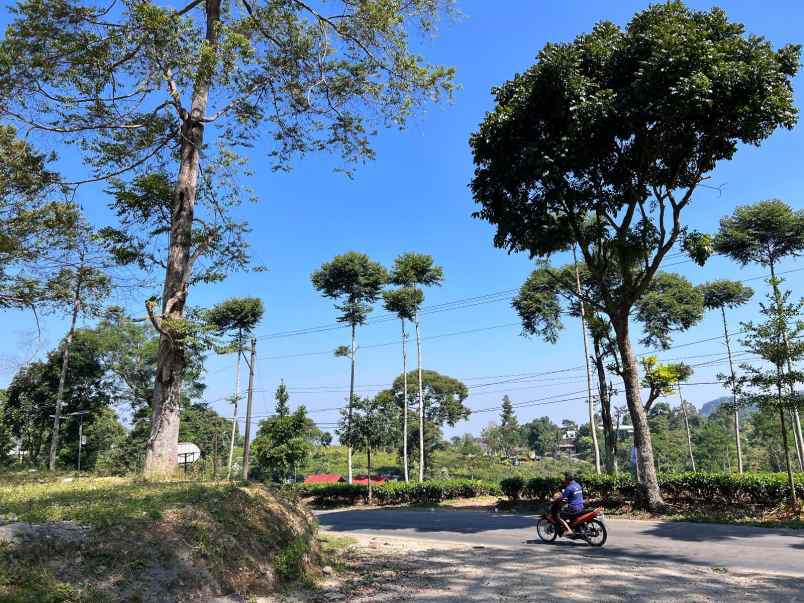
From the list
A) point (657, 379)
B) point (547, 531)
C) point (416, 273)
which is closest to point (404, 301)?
A: point (416, 273)

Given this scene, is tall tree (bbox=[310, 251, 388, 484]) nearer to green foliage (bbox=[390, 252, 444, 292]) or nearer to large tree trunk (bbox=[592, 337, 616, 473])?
green foliage (bbox=[390, 252, 444, 292])

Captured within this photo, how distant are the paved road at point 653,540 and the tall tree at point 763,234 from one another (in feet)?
63.1

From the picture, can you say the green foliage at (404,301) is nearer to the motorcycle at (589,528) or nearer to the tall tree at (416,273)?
the tall tree at (416,273)

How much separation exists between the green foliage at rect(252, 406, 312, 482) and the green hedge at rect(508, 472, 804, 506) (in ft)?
59.4

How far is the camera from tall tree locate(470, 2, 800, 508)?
1245 cm

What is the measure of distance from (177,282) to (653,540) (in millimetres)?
11383

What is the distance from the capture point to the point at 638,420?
604 inches

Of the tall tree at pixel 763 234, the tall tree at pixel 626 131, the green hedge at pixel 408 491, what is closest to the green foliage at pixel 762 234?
the tall tree at pixel 763 234

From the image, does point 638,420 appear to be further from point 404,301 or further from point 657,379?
point 404,301

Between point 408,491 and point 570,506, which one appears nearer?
point 570,506

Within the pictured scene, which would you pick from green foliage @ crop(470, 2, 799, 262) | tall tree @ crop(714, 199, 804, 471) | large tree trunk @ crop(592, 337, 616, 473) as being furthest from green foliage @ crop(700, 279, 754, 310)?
green foliage @ crop(470, 2, 799, 262)

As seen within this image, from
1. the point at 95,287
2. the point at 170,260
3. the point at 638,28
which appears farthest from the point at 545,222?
the point at 95,287

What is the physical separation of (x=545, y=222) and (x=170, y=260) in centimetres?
1123

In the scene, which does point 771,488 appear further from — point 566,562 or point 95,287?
point 95,287
